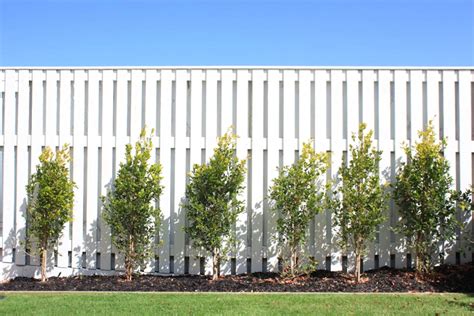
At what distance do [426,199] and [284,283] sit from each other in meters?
3.02

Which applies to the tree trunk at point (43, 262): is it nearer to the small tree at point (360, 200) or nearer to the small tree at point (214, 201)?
the small tree at point (214, 201)

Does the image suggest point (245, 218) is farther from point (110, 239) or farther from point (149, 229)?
point (110, 239)

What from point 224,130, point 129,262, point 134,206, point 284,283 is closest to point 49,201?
point 134,206

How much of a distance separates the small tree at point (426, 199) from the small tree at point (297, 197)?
5.11ft

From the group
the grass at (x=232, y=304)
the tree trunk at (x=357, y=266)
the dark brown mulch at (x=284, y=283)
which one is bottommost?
the grass at (x=232, y=304)

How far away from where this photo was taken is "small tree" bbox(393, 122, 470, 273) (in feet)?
36.2

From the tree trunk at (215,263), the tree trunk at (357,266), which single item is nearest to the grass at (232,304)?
the tree trunk at (357,266)

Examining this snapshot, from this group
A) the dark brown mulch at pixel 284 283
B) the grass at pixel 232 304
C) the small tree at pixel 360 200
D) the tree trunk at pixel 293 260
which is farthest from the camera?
the tree trunk at pixel 293 260

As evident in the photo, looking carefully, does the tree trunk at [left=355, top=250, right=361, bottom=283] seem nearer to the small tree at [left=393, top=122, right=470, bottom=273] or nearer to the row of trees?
the row of trees

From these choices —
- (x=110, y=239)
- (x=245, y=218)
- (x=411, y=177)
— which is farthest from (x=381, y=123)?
(x=110, y=239)

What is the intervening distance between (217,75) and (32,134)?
3997 mm

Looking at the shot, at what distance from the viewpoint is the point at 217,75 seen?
12.2 m

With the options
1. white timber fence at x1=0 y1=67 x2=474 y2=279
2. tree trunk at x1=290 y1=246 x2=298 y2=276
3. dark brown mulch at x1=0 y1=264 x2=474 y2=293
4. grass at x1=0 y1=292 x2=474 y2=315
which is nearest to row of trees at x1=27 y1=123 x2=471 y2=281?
tree trunk at x1=290 y1=246 x2=298 y2=276

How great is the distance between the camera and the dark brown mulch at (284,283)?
34.4 feet
